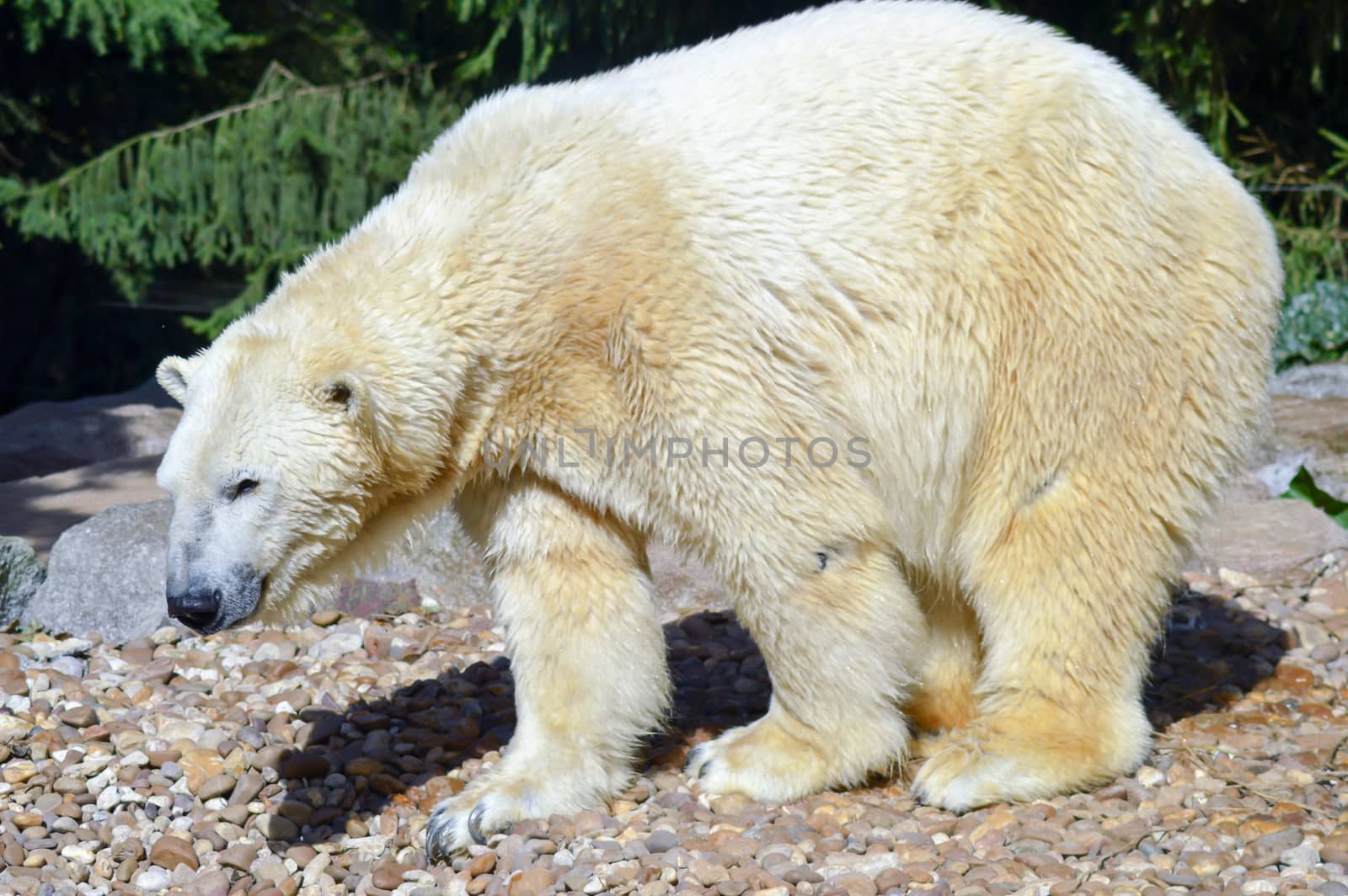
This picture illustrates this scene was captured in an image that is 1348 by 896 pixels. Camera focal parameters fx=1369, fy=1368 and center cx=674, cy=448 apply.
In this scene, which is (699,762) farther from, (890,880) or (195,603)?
(195,603)

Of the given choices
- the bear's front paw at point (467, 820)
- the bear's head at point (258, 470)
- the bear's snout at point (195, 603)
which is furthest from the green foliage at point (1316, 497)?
the bear's snout at point (195, 603)

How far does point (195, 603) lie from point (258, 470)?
29cm

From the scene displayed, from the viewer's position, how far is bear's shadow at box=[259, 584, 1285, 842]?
10.8 ft

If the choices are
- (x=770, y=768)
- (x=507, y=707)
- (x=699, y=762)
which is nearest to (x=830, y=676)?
(x=770, y=768)

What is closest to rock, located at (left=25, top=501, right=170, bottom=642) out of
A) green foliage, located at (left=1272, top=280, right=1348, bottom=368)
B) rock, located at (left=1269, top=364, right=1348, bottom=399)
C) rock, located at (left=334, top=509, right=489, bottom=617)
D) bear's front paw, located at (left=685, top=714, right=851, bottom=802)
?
rock, located at (left=334, top=509, right=489, bottom=617)

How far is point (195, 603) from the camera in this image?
270 cm

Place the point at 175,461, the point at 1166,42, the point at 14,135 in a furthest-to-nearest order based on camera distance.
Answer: the point at 14,135, the point at 1166,42, the point at 175,461

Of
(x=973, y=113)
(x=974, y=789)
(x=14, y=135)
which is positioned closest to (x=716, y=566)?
(x=974, y=789)

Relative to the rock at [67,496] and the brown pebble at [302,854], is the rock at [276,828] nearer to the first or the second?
the brown pebble at [302,854]

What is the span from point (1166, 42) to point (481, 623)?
4.15 metres

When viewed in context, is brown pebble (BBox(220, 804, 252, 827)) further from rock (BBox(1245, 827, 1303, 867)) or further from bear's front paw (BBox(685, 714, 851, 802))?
rock (BBox(1245, 827, 1303, 867))

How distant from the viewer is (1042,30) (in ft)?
10.4

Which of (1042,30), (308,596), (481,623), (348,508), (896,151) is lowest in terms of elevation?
(481,623)

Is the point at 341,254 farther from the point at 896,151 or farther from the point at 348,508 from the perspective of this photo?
the point at 896,151
